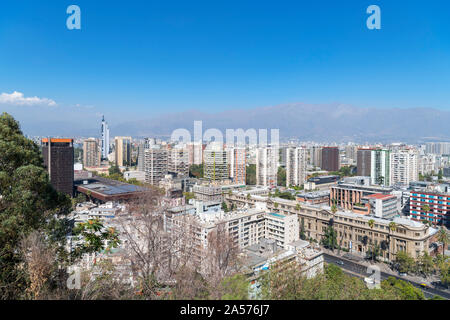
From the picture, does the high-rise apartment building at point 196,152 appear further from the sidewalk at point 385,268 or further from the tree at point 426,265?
the tree at point 426,265

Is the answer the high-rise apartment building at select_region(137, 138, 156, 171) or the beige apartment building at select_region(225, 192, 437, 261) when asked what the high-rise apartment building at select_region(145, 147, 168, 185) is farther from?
the beige apartment building at select_region(225, 192, 437, 261)

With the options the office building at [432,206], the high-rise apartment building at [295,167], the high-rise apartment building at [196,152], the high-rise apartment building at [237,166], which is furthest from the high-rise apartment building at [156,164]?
the office building at [432,206]

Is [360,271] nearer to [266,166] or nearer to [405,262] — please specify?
[405,262]

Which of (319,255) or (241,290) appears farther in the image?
(319,255)

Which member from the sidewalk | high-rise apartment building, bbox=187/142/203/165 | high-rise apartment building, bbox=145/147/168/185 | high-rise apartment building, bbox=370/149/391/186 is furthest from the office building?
high-rise apartment building, bbox=187/142/203/165
